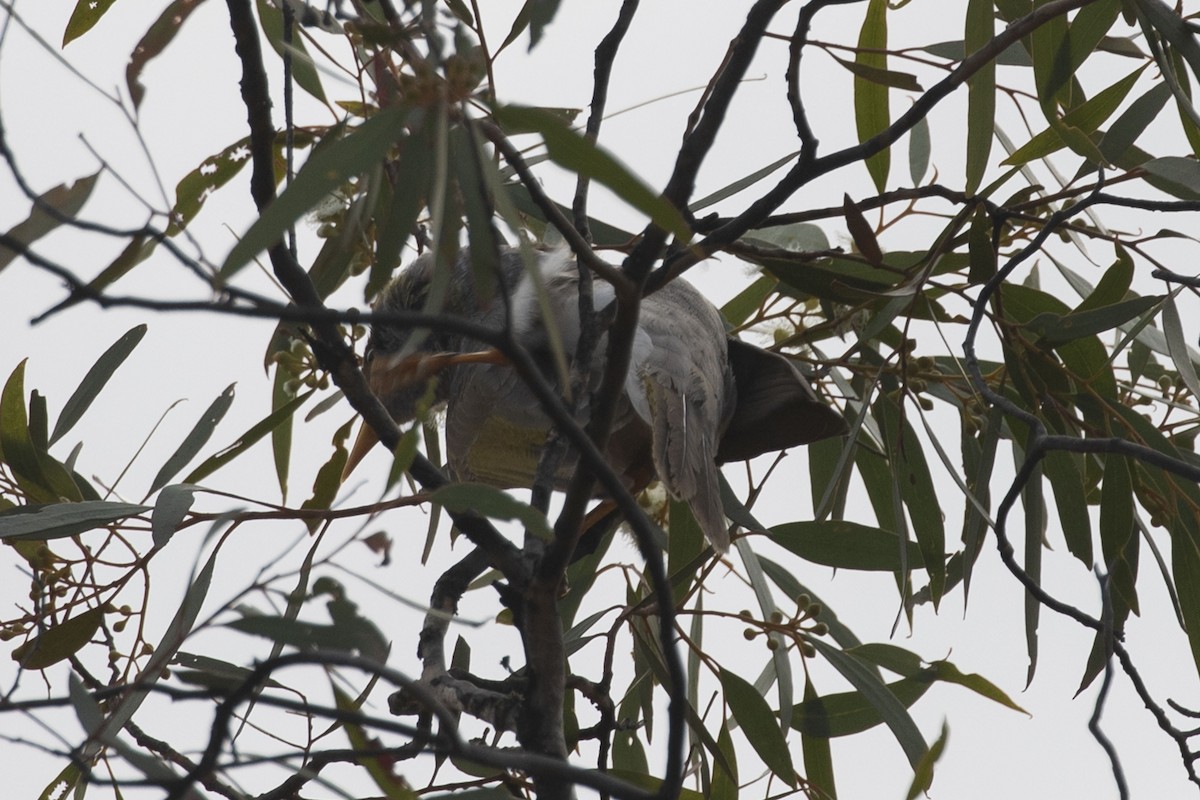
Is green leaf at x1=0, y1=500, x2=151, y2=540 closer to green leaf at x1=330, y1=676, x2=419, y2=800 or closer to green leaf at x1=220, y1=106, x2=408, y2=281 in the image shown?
green leaf at x1=330, y1=676, x2=419, y2=800

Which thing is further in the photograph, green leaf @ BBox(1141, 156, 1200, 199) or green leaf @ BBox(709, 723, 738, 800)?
green leaf @ BBox(709, 723, 738, 800)

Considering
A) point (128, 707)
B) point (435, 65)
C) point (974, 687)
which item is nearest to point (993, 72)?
point (974, 687)

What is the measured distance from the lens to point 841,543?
185 centimetres

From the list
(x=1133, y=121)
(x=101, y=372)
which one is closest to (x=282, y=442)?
(x=101, y=372)

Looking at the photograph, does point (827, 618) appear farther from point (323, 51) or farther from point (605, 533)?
point (323, 51)

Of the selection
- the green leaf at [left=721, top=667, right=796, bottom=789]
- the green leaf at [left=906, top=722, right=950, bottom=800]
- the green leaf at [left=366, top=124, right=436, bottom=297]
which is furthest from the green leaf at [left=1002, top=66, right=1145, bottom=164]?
the green leaf at [left=366, top=124, right=436, bottom=297]

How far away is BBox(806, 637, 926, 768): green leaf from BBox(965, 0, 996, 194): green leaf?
27.4 inches

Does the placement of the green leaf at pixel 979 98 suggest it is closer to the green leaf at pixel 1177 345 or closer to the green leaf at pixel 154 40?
the green leaf at pixel 1177 345

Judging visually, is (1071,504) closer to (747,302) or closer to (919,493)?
(919,493)

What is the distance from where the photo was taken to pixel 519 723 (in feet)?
4.21

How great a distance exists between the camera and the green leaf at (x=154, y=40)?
42.3 inches

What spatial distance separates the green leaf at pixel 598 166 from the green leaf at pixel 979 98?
1.01 meters

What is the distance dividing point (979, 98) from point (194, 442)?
3.83 feet

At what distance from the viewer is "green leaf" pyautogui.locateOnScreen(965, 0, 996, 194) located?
1.66 meters
